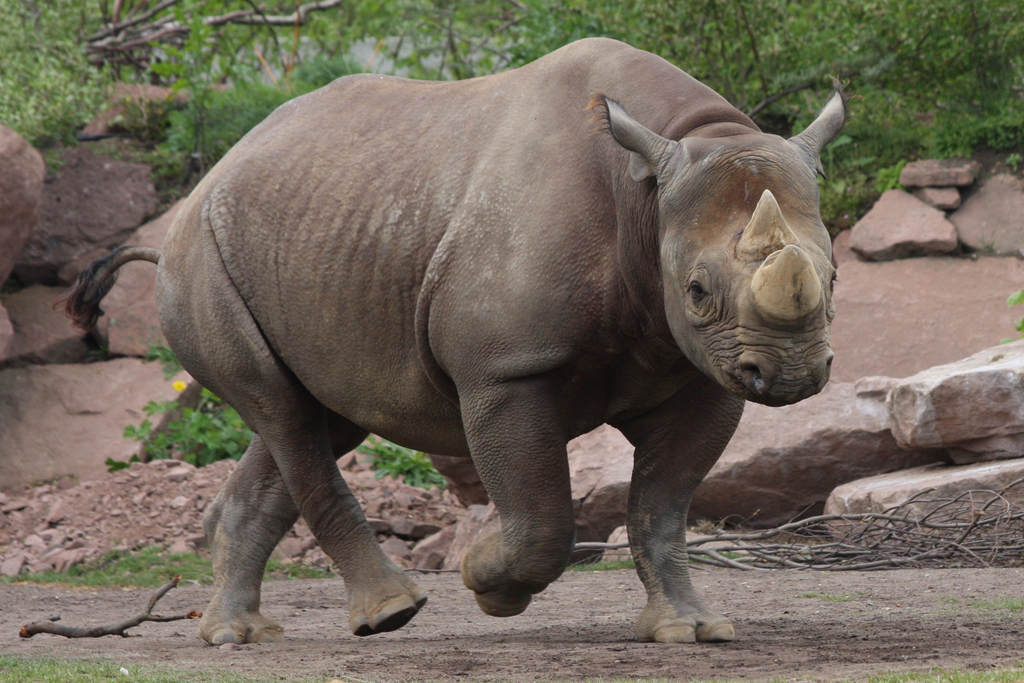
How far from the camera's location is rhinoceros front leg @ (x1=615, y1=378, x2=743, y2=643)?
4.59 metres

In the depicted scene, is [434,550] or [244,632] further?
[434,550]

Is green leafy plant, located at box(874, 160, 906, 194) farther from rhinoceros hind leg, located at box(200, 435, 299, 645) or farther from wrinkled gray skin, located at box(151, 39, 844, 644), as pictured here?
rhinoceros hind leg, located at box(200, 435, 299, 645)

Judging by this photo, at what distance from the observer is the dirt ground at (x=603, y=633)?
3631 mm

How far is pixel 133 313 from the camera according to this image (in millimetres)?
11211

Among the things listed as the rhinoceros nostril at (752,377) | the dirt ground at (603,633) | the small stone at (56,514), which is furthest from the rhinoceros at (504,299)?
the small stone at (56,514)

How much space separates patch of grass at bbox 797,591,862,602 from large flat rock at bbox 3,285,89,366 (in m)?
7.60

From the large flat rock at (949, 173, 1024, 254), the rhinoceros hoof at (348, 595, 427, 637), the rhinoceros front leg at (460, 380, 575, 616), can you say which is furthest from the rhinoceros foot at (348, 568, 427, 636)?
the large flat rock at (949, 173, 1024, 254)

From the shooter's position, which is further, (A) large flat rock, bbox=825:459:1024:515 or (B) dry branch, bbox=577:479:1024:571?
(A) large flat rock, bbox=825:459:1024:515

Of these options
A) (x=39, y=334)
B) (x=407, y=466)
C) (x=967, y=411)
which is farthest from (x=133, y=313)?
(x=967, y=411)

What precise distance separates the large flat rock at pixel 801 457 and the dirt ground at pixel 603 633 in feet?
2.77

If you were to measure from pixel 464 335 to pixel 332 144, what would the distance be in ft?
4.36

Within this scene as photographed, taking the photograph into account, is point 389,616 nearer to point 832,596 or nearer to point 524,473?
point 524,473

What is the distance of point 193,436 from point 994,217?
671cm

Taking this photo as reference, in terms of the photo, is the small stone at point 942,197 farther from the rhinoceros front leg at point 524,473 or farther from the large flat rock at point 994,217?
the rhinoceros front leg at point 524,473
